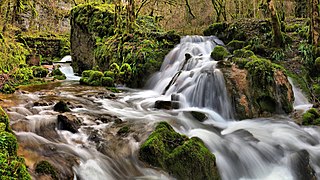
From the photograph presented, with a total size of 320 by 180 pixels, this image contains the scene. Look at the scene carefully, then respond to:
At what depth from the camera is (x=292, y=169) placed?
4980mm

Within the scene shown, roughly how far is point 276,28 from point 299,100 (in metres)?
3.41

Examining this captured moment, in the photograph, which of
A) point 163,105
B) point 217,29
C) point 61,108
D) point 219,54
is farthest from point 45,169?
point 217,29

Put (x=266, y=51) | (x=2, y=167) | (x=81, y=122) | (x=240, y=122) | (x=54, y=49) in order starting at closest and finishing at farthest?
(x=2, y=167)
(x=81, y=122)
(x=240, y=122)
(x=266, y=51)
(x=54, y=49)

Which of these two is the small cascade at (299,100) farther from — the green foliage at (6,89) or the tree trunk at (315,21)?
the green foliage at (6,89)

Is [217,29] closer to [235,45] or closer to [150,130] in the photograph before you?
[235,45]

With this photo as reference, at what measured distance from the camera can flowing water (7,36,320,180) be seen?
182 inches

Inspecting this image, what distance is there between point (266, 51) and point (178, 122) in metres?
6.06

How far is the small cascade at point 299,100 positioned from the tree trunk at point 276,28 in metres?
2.47

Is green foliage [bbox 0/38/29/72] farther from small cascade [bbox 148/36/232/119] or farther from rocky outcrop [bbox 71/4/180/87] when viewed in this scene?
rocky outcrop [bbox 71/4/180/87]

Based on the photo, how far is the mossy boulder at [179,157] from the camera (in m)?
4.43

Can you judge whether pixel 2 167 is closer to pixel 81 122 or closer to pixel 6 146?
pixel 6 146

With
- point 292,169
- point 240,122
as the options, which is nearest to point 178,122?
point 240,122

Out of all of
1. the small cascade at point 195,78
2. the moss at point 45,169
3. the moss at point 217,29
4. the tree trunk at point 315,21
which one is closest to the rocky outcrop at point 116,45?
the small cascade at point 195,78

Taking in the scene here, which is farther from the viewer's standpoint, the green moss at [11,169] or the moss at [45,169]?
the moss at [45,169]
